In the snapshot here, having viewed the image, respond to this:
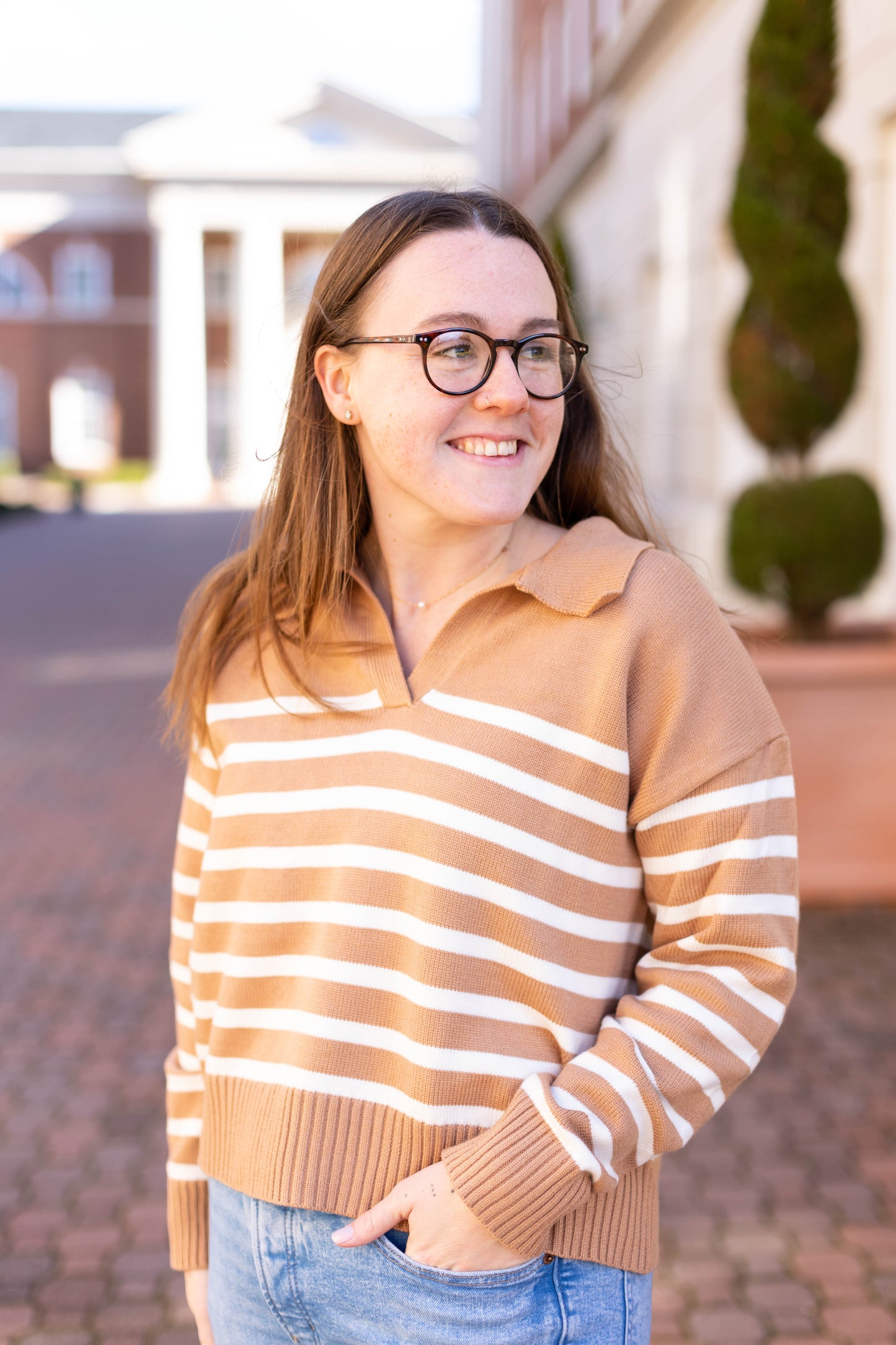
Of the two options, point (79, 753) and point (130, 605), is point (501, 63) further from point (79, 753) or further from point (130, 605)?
point (79, 753)

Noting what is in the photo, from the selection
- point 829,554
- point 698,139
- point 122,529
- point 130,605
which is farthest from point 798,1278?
point 122,529

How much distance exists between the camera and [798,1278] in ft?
9.50

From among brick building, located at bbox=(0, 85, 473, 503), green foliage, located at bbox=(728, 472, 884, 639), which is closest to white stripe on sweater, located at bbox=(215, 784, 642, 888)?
green foliage, located at bbox=(728, 472, 884, 639)

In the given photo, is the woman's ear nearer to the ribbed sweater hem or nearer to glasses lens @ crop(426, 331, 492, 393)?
glasses lens @ crop(426, 331, 492, 393)

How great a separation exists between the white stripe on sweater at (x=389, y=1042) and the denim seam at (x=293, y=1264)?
188 mm

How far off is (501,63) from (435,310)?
29.1 metres

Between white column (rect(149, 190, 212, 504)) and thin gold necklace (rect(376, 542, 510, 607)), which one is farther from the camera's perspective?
white column (rect(149, 190, 212, 504))

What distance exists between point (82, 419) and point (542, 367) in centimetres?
4508

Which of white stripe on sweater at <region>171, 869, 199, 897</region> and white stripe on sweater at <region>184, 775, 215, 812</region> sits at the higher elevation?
white stripe on sweater at <region>184, 775, 215, 812</region>

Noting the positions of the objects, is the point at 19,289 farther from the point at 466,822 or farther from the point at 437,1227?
the point at 437,1227

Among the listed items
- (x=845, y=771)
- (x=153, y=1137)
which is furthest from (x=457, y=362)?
(x=845, y=771)

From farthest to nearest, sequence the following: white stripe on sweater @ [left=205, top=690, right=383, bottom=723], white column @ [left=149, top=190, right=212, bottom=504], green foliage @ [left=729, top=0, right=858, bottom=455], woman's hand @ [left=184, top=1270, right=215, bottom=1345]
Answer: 1. white column @ [left=149, top=190, right=212, bottom=504]
2. green foliage @ [left=729, top=0, right=858, bottom=455]
3. woman's hand @ [left=184, top=1270, right=215, bottom=1345]
4. white stripe on sweater @ [left=205, top=690, right=383, bottom=723]

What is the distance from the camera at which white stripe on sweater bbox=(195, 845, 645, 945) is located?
1349mm

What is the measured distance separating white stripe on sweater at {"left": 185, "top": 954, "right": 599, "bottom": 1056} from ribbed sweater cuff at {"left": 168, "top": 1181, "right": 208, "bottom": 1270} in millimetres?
448
